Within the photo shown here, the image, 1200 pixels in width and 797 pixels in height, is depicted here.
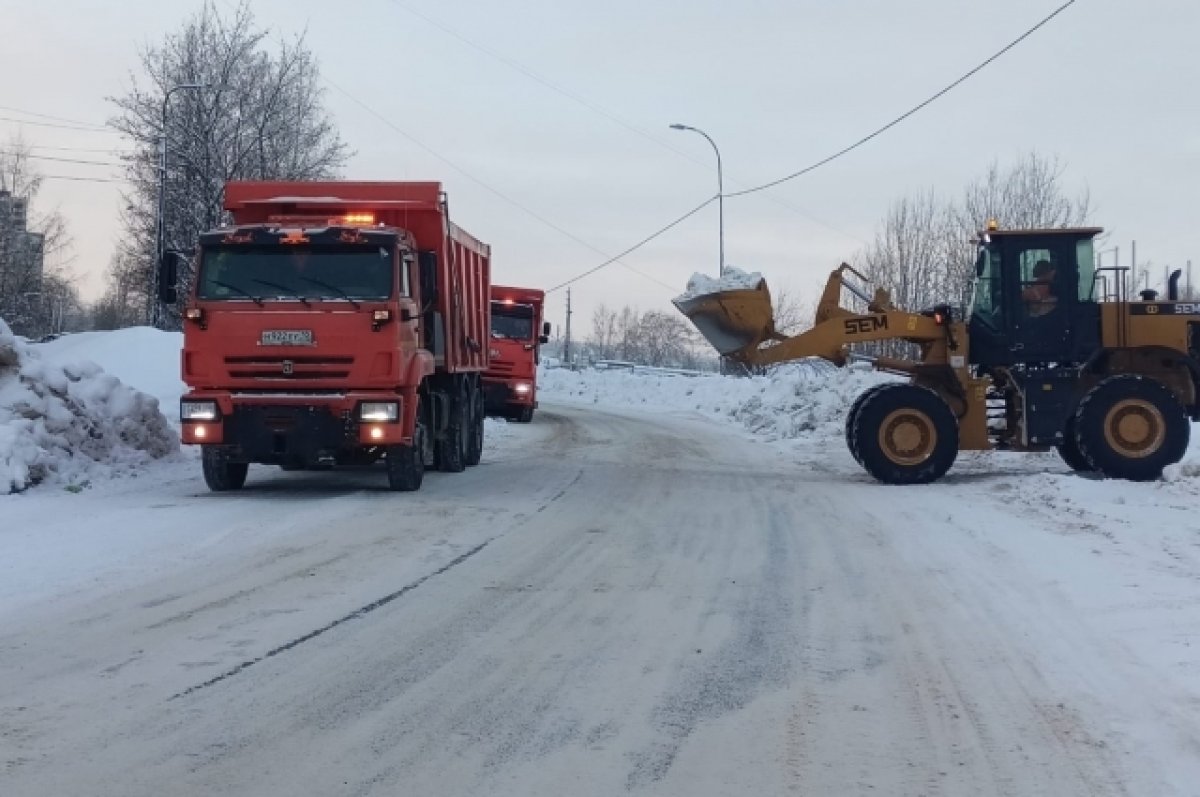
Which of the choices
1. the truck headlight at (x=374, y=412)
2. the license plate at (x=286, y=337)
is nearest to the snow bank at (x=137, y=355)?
the license plate at (x=286, y=337)

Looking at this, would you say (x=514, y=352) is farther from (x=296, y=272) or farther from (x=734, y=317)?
(x=296, y=272)

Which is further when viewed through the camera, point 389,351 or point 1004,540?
point 389,351

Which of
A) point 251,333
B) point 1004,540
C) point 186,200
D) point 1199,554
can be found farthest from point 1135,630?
point 186,200

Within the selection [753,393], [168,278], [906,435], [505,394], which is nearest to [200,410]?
[168,278]

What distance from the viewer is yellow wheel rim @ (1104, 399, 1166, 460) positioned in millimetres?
15773

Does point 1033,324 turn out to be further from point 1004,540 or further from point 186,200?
point 186,200

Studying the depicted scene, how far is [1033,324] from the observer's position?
53.8ft

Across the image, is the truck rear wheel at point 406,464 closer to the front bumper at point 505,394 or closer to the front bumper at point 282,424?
the front bumper at point 282,424

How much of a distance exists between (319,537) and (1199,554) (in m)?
7.22

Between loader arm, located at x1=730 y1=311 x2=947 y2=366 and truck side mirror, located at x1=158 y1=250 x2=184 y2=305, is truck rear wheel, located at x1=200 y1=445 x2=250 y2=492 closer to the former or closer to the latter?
truck side mirror, located at x1=158 y1=250 x2=184 y2=305

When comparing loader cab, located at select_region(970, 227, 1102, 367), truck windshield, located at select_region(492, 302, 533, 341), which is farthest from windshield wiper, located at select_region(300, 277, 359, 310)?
truck windshield, located at select_region(492, 302, 533, 341)

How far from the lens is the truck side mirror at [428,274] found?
14.6m

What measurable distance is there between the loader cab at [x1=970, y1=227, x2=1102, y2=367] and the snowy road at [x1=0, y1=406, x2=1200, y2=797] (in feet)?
14.5

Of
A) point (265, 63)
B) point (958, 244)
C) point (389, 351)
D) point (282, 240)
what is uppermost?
point (265, 63)
